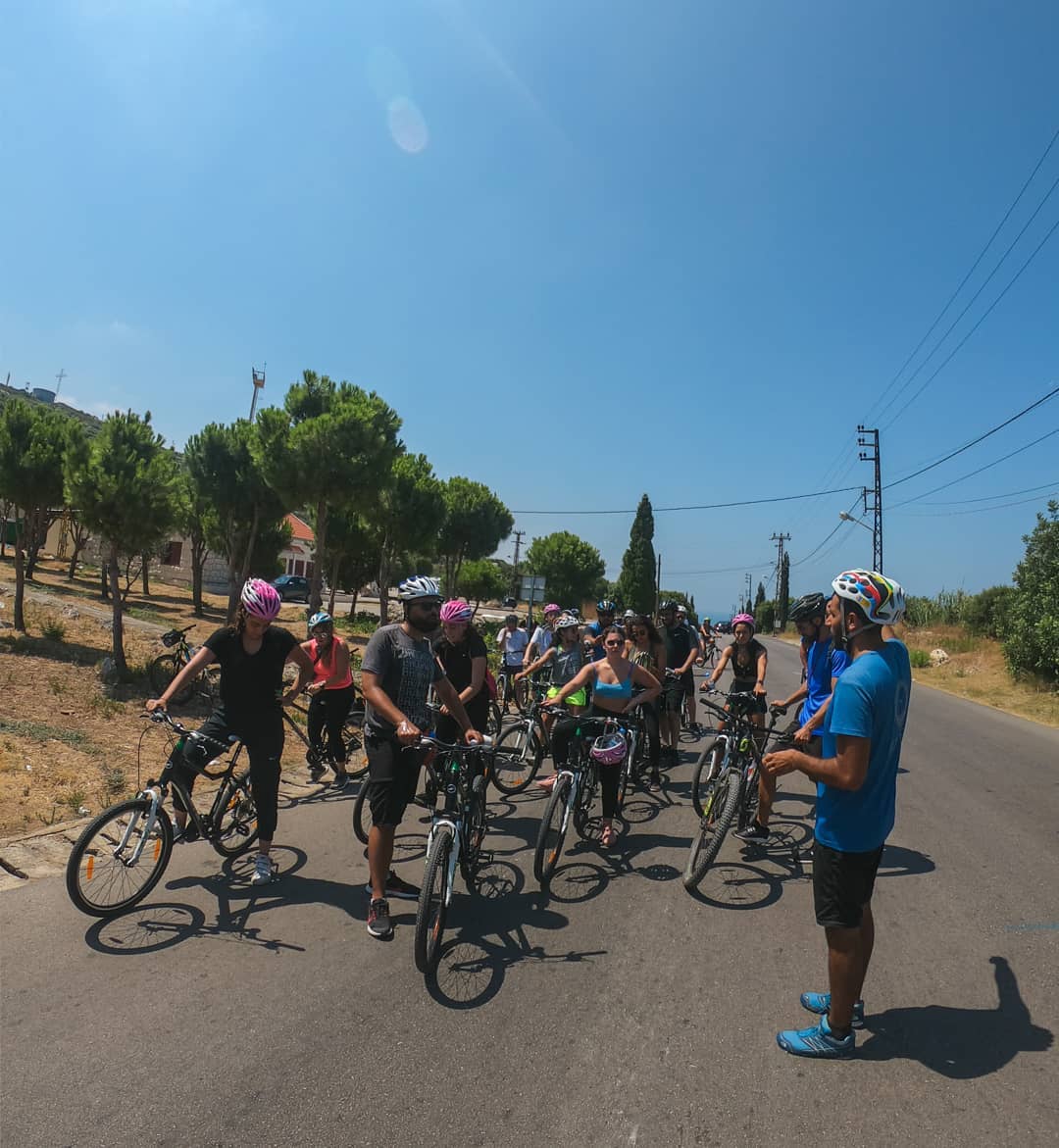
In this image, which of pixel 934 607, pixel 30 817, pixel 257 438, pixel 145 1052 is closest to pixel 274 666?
pixel 145 1052

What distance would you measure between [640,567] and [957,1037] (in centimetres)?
6547

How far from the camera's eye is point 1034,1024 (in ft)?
10.7

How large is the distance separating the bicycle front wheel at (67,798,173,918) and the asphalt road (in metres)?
0.13

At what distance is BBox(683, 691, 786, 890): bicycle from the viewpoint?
15.8ft

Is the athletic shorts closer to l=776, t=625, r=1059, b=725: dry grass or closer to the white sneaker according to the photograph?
the white sneaker

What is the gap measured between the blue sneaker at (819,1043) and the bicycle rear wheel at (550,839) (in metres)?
1.83

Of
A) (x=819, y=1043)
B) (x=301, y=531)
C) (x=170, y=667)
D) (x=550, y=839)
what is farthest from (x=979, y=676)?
(x=301, y=531)

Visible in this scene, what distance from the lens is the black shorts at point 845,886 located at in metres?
2.97

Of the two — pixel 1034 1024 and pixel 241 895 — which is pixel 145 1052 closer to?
pixel 241 895

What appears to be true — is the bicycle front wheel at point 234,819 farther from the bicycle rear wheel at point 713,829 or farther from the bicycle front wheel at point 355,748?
the bicycle rear wheel at point 713,829

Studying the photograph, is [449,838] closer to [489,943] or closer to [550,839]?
[489,943]

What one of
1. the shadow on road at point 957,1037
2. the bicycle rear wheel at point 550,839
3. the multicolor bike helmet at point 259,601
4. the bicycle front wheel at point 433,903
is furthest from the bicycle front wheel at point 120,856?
the shadow on road at point 957,1037

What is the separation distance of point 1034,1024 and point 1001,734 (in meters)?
12.2

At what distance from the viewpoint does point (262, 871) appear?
4.59 m
